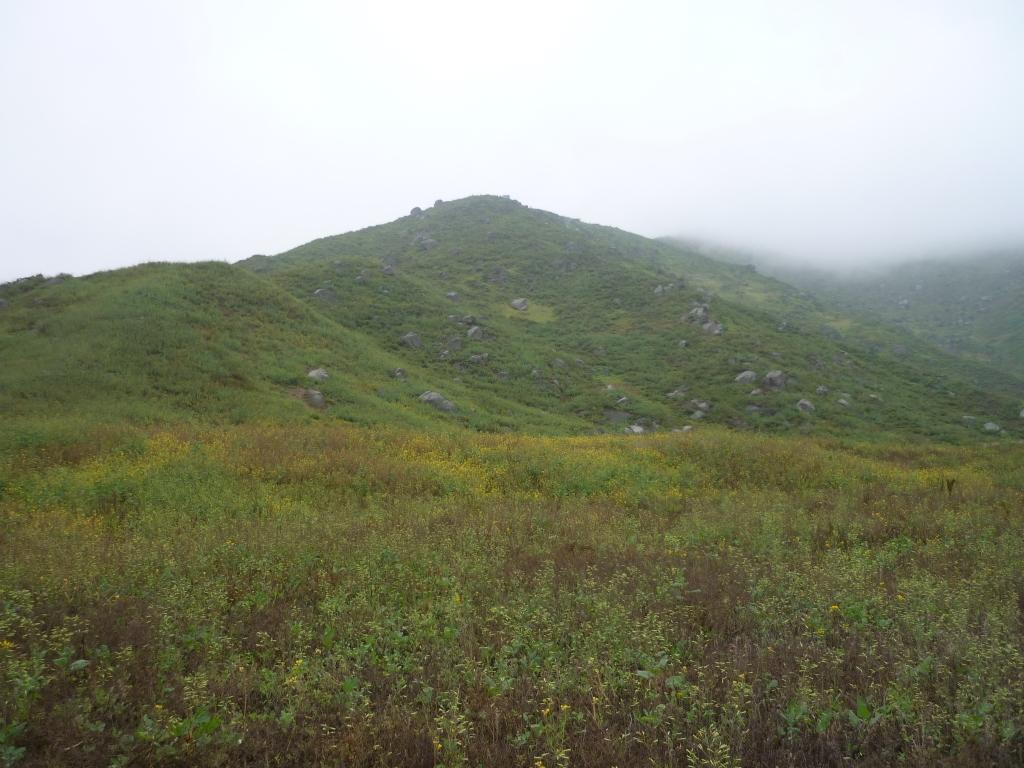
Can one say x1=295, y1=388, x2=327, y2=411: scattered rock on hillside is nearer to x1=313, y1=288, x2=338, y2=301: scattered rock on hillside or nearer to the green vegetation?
the green vegetation

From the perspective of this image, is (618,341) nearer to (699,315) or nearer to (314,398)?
(699,315)

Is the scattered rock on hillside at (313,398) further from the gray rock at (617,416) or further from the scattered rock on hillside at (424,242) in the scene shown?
the scattered rock on hillside at (424,242)

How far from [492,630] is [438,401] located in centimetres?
2111

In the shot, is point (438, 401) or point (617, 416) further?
point (617, 416)

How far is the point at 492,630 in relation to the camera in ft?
18.2

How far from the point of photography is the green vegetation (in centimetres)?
395

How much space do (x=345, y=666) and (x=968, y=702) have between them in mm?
5022

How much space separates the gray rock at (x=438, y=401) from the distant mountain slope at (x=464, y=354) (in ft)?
1.29

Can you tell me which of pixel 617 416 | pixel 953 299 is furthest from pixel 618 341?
pixel 953 299

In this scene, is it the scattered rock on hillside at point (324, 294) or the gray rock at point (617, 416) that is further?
the scattered rock on hillside at point (324, 294)

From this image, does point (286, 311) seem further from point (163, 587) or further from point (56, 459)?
point (163, 587)

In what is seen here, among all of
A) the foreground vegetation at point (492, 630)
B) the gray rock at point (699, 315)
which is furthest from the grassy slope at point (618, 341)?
the foreground vegetation at point (492, 630)

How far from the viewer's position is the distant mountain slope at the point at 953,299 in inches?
2343

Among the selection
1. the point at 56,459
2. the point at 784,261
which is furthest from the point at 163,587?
the point at 784,261
